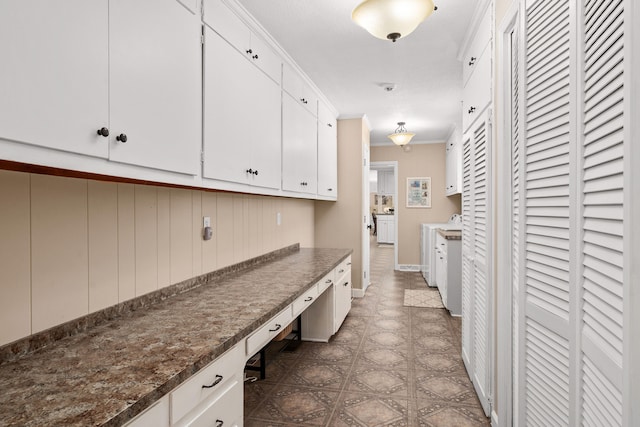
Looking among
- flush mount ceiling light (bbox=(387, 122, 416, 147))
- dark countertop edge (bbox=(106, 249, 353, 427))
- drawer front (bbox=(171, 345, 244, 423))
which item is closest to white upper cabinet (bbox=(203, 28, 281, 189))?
dark countertop edge (bbox=(106, 249, 353, 427))

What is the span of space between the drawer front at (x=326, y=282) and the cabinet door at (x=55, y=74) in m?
1.92

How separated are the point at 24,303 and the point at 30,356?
0.56ft

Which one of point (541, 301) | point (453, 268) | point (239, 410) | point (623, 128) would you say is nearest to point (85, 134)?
point (239, 410)

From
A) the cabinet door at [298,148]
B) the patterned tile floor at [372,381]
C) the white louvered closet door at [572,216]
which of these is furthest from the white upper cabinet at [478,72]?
the patterned tile floor at [372,381]

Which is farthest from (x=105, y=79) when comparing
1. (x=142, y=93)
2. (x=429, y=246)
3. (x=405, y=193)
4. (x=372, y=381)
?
(x=405, y=193)

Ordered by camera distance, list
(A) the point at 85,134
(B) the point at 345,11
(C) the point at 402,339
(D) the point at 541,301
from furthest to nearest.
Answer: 1. (C) the point at 402,339
2. (B) the point at 345,11
3. (D) the point at 541,301
4. (A) the point at 85,134

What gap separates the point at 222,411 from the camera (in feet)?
4.45

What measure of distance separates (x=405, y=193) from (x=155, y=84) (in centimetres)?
633

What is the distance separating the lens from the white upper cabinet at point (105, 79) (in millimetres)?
955

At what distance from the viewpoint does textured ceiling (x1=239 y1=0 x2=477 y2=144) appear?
237cm

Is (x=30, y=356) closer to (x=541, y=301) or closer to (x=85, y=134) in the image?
(x=85, y=134)

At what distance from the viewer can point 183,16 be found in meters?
1.65

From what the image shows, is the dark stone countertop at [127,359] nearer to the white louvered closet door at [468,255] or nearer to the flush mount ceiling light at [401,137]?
the white louvered closet door at [468,255]

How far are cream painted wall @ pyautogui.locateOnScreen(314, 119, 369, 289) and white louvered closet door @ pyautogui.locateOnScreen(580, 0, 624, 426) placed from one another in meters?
3.95
